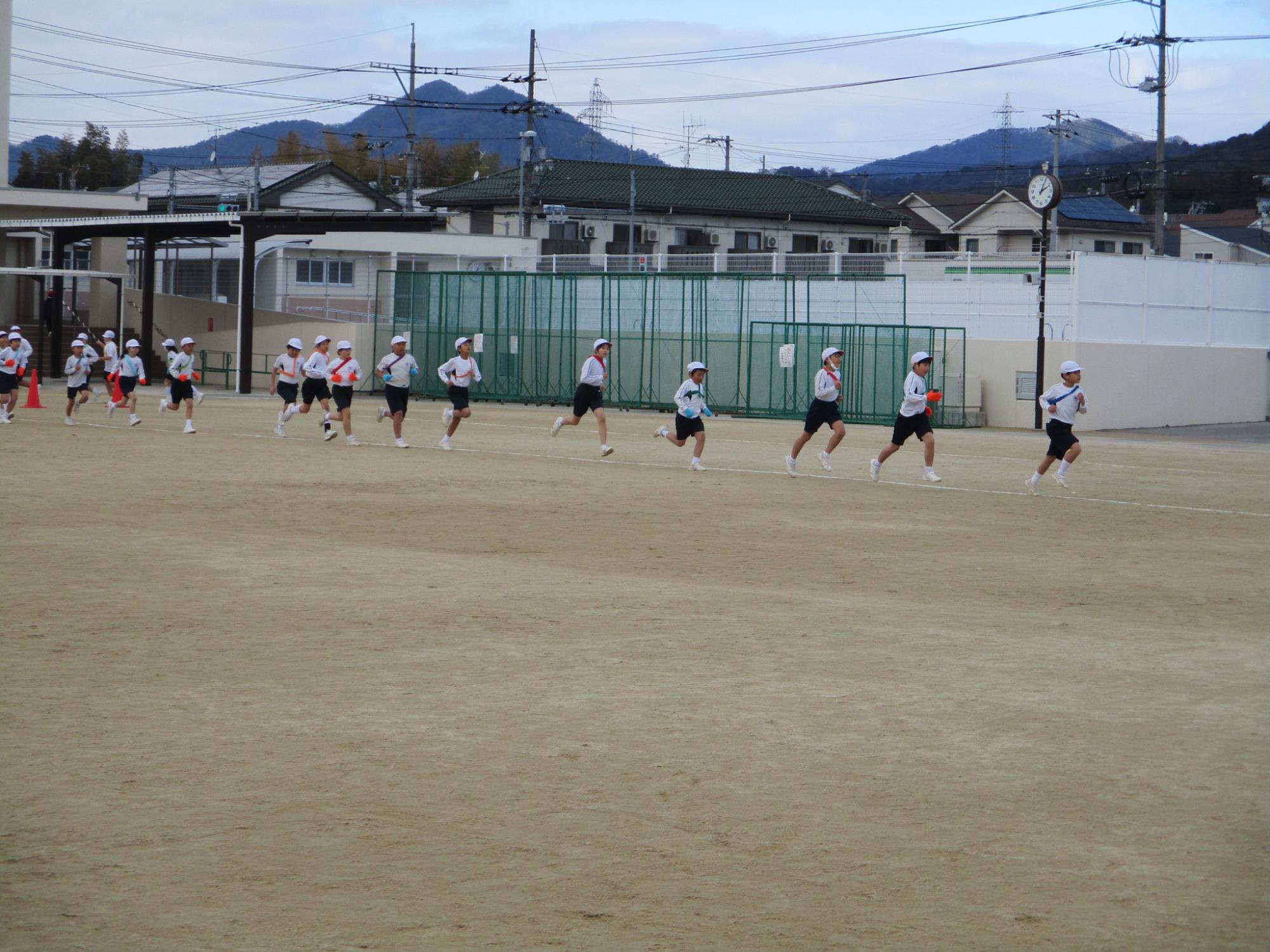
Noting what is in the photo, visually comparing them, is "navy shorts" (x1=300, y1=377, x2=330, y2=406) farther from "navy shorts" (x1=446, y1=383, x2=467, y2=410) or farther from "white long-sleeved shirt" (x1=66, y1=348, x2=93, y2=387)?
"white long-sleeved shirt" (x1=66, y1=348, x2=93, y2=387)

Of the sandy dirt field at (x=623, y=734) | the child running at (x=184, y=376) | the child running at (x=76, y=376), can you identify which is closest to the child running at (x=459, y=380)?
the child running at (x=184, y=376)

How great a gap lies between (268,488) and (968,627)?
404 inches

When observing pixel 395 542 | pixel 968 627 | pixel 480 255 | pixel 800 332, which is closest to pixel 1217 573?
pixel 968 627

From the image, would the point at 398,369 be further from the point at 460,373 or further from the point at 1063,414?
the point at 1063,414

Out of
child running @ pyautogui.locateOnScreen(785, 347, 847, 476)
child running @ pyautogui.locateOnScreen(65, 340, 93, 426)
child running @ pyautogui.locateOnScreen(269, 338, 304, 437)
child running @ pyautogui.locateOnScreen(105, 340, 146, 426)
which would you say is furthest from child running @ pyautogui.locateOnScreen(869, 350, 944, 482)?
child running @ pyautogui.locateOnScreen(65, 340, 93, 426)

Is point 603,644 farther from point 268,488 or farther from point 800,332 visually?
point 800,332

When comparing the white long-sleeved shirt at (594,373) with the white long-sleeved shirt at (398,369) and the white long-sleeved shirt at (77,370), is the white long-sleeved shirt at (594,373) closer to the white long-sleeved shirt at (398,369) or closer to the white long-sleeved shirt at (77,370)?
the white long-sleeved shirt at (398,369)

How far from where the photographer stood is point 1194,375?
39375 millimetres

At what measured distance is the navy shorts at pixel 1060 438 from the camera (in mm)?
19453

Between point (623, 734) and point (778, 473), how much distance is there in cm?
1499

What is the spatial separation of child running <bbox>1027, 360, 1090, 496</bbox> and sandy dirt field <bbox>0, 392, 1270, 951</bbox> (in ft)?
12.6

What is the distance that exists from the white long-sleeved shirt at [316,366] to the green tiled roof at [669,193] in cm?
3750

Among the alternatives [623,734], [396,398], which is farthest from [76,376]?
[623,734]

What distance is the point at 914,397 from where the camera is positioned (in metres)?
20.0
